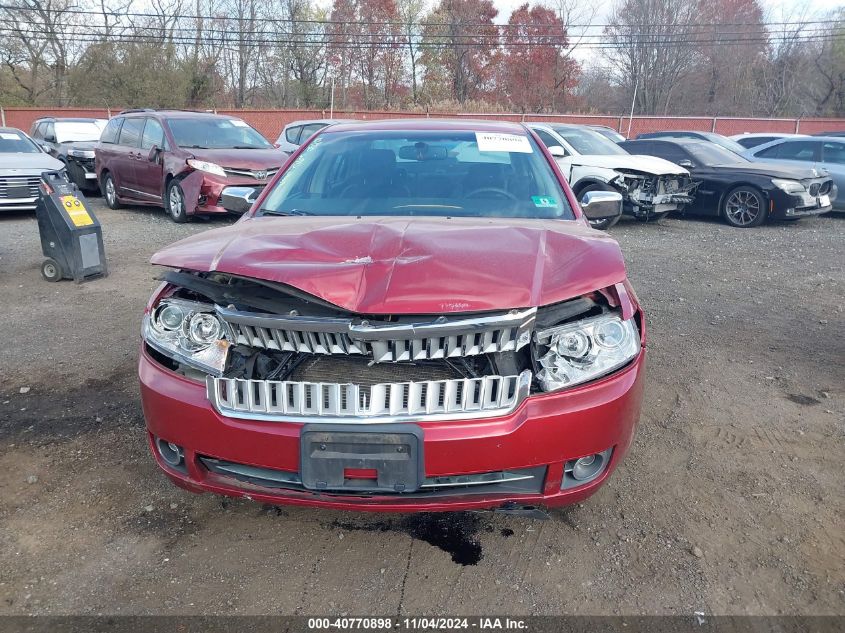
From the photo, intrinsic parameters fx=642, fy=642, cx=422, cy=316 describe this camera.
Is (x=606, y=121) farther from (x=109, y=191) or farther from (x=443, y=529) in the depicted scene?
(x=443, y=529)

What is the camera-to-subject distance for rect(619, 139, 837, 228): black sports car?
10734 mm

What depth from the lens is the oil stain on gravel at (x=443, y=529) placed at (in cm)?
256

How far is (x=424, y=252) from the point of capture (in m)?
2.35

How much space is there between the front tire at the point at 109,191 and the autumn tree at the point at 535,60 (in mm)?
34894

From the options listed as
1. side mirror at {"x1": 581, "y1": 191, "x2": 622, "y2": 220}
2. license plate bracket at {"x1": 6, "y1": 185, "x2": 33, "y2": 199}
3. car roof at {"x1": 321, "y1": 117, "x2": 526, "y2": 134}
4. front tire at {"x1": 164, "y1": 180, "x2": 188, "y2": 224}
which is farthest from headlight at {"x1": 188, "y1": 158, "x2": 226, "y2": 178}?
side mirror at {"x1": 581, "y1": 191, "x2": 622, "y2": 220}

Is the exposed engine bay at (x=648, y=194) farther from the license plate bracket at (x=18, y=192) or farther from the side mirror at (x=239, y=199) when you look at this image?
the license plate bracket at (x=18, y=192)

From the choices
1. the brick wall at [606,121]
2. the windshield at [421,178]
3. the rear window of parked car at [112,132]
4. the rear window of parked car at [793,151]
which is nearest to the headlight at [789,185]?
the rear window of parked car at [793,151]

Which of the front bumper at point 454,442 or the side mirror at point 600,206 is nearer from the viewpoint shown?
the front bumper at point 454,442

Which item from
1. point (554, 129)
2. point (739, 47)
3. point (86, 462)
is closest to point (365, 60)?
point (739, 47)

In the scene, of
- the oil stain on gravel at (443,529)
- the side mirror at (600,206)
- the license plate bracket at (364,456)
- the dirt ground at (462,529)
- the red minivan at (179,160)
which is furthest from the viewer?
the red minivan at (179,160)

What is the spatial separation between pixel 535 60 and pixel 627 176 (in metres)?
36.4

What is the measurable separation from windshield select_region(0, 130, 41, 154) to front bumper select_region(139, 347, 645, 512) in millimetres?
11402

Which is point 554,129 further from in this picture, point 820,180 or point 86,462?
point 86,462

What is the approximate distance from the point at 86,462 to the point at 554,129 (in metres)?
9.85
